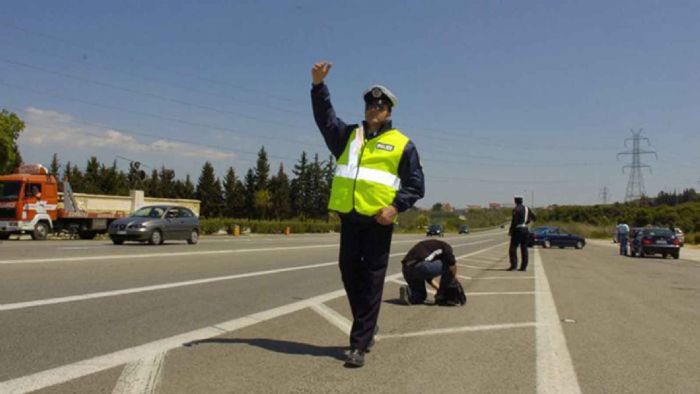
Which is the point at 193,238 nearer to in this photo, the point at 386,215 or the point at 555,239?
the point at 386,215

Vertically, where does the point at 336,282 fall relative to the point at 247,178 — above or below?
below

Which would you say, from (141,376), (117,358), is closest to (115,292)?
(117,358)

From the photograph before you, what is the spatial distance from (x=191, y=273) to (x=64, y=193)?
645 inches

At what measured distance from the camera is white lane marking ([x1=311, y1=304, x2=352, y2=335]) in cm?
582

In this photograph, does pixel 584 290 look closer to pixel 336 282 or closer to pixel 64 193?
pixel 336 282

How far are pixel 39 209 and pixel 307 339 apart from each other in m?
20.7

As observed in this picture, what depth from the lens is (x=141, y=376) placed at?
3803mm

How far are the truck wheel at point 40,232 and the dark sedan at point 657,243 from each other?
25963 millimetres

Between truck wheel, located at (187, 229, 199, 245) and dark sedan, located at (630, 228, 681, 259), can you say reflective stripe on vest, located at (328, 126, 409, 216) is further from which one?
dark sedan, located at (630, 228, 681, 259)

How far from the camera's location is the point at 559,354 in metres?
4.79

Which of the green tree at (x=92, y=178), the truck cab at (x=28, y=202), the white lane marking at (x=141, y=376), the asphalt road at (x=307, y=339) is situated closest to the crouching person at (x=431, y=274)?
the asphalt road at (x=307, y=339)

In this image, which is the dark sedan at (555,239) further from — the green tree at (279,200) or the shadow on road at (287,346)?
the green tree at (279,200)

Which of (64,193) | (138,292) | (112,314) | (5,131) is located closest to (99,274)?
(138,292)

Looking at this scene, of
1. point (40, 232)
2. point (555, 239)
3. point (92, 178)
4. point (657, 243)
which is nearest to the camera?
point (40, 232)
